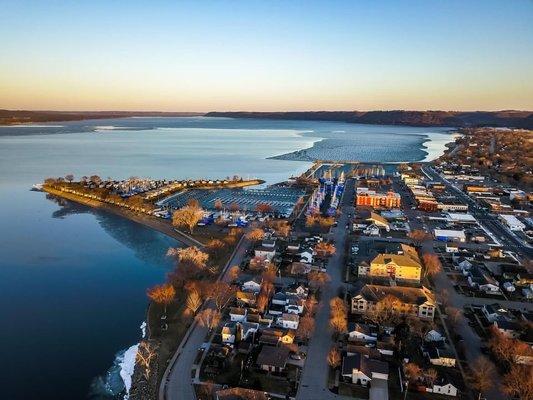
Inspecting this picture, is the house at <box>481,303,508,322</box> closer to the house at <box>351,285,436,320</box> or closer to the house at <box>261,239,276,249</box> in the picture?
the house at <box>351,285,436,320</box>

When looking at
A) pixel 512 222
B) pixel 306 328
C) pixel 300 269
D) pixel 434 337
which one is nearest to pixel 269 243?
pixel 300 269

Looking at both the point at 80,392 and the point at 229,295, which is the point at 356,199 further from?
the point at 80,392

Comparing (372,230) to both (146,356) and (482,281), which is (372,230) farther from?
(146,356)

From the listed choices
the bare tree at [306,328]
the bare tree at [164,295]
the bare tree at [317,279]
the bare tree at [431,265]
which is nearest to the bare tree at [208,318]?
the bare tree at [164,295]

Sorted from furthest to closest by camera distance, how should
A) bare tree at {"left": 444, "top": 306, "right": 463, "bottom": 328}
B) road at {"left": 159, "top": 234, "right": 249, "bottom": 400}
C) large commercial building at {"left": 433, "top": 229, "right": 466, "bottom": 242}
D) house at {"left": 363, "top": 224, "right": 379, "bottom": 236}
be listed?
house at {"left": 363, "top": 224, "right": 379, "bottom": 236} < large commercial building at {"left": 433, "top": 229, "right": 466, "bottom": 242} < bare tree at {"left": 444, "top": 306, "right": 463, "bottom": 328} < road at {"left": 159, "top": 234, "right": 249, "bottom": 400}

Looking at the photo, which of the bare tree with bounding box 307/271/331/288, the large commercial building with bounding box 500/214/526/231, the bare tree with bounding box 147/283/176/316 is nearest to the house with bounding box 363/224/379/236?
the bare tree with bounding box 307/271/331/288

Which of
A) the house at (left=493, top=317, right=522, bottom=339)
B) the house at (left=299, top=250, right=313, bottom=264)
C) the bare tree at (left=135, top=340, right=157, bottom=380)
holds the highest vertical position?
the house at (left=299, top=250, right=313, bottom=264)

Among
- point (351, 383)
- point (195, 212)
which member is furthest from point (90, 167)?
point (351, 383)
